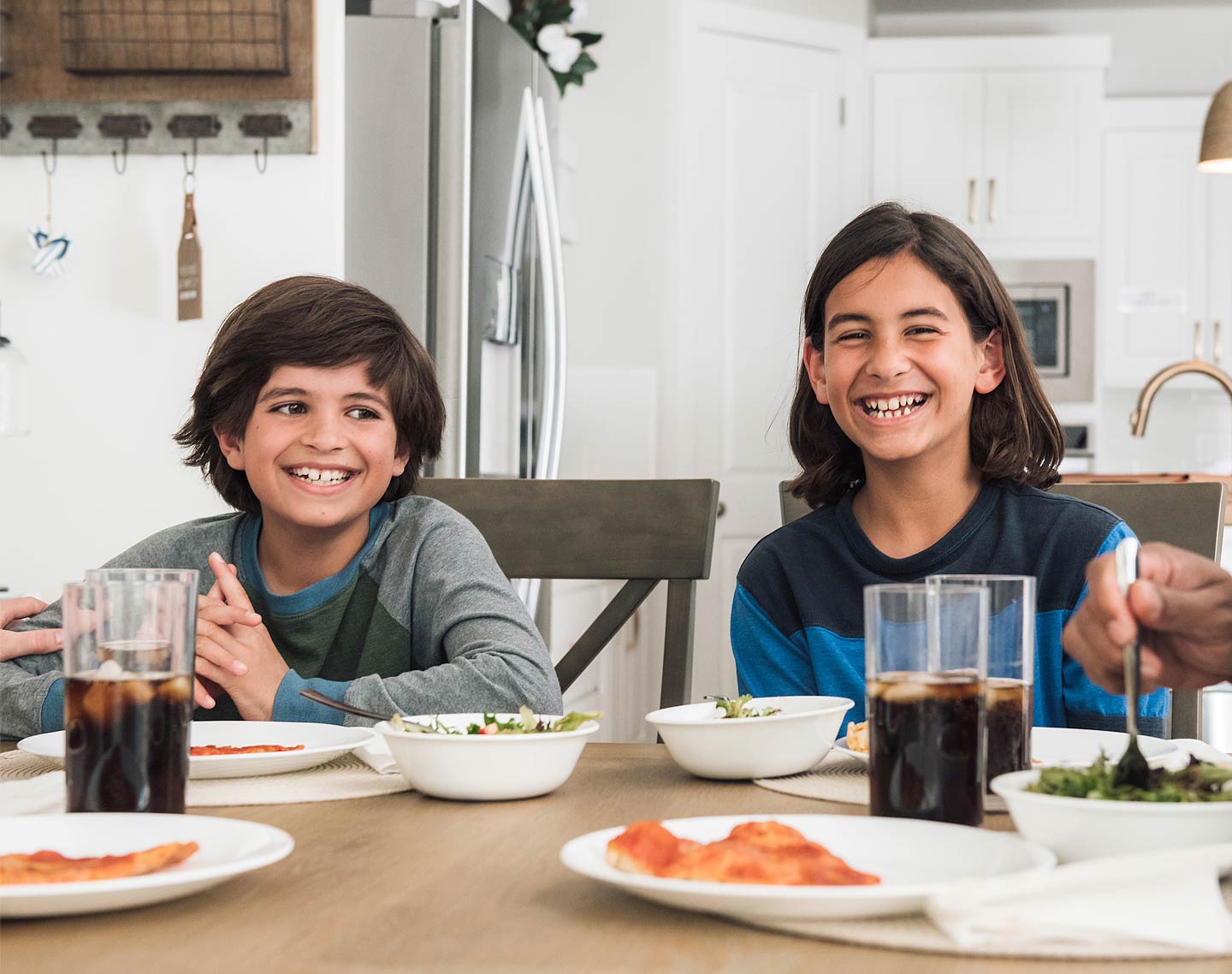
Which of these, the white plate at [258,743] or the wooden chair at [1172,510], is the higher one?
the wooden chair at [1172,510]

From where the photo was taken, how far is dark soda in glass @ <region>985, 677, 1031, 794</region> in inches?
34.1

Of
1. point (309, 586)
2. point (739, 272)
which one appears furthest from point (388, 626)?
point (739, 272)

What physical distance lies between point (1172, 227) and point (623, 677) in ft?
9.13

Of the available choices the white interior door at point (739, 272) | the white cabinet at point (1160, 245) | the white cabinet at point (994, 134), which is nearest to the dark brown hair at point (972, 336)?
the white interior door at point (739, 272)

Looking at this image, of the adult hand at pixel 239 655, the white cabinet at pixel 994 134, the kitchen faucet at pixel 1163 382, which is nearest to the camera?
the adult hand at pixel 239 655

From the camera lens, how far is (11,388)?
2.19 meters

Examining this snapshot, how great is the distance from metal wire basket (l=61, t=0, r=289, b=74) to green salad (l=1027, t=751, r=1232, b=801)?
2016mm

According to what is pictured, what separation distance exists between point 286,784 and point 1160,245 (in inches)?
191

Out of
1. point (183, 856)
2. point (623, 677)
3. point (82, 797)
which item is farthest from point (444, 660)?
point (623, 677)

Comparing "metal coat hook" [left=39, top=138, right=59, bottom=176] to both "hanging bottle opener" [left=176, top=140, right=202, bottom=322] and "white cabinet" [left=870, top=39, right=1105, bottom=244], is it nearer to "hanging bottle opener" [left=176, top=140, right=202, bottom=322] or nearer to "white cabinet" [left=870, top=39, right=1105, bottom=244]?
"hanging bottle opener" [left=176, top=140, right=202, bottom=322]

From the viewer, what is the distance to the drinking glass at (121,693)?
768 mm

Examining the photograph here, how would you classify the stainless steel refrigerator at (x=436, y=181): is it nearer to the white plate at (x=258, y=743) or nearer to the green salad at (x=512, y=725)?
the white plate at (x=258, y=743)

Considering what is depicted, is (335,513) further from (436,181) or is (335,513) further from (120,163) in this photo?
(436,181)

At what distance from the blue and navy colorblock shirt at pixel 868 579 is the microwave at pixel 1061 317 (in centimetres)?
343
